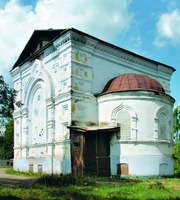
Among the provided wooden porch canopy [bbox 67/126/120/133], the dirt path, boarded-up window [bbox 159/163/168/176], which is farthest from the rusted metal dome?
the dirt path

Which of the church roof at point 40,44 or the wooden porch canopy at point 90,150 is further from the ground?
the church roof at point 40,44

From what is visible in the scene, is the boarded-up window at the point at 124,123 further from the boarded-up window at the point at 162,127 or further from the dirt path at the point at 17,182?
the dirt path at the point at 17,182

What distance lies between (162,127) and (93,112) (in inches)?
165

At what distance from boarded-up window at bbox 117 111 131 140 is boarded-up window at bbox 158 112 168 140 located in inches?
76.1

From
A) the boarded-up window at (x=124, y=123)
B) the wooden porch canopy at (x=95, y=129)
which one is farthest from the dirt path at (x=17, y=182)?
the boarded-up window at (x=124, y=123)

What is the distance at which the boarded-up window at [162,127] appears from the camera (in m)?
18.3

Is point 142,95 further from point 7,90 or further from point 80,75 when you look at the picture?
point 7,90

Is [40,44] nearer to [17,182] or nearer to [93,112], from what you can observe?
[93,112]

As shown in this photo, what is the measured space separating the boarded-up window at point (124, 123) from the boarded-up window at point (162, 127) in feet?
6.34

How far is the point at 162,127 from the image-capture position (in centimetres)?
1859

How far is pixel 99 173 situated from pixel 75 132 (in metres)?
2.60

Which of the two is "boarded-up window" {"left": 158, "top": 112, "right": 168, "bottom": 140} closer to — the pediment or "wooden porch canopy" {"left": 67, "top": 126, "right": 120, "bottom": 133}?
"wooden porch canopy" {"left": 67, "top": 126, "right": 120, "bottom": 133}

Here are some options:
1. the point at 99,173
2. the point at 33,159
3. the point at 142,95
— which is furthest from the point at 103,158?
the point at 33,159

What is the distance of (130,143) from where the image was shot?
690 inches
